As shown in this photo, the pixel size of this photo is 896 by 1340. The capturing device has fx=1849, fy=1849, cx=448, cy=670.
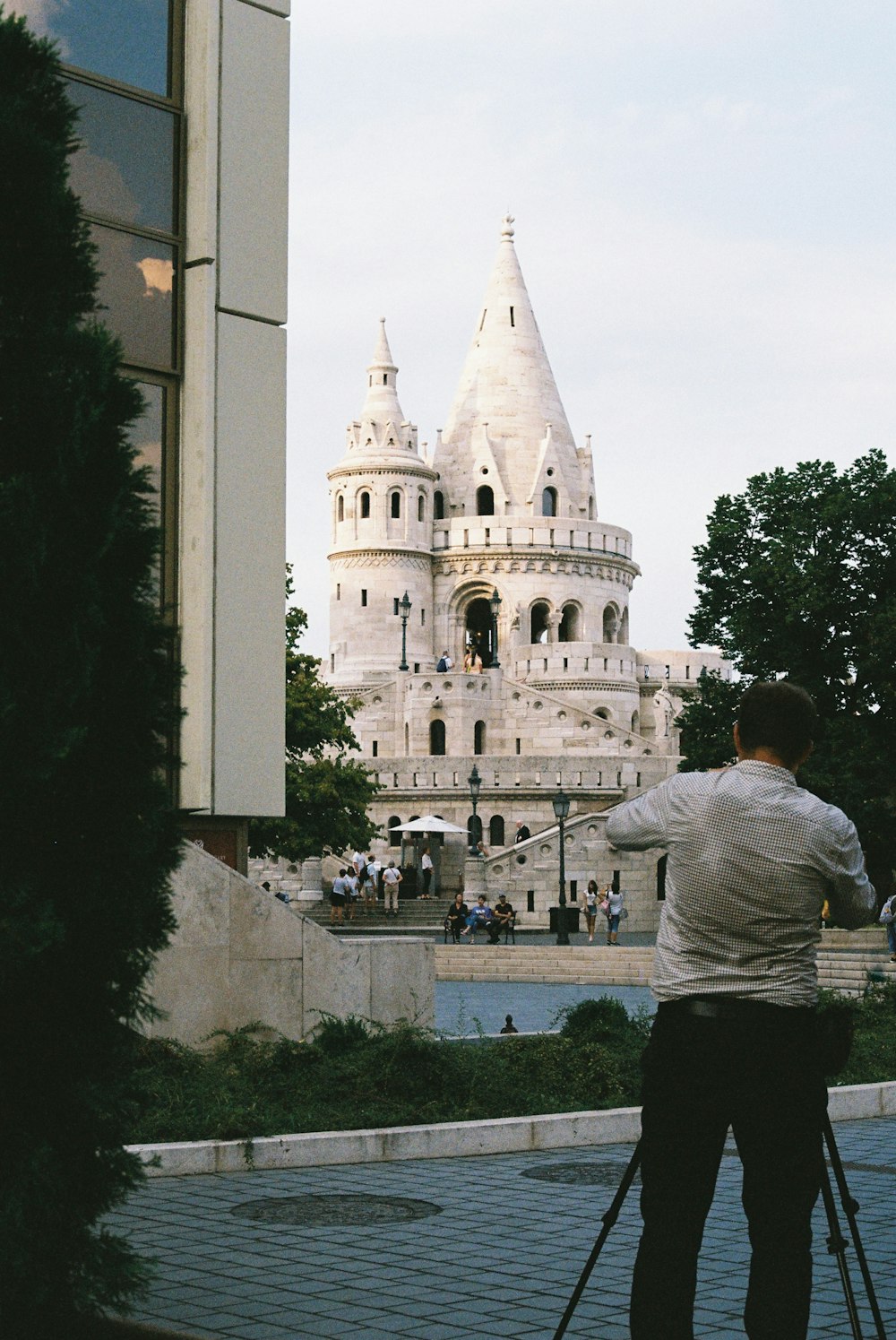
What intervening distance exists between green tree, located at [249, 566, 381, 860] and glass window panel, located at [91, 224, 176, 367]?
27579mm

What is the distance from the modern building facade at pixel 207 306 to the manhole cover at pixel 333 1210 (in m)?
3.84

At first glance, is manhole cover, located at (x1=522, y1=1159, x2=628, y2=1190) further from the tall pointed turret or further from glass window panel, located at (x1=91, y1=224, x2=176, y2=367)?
the tall pointed turret

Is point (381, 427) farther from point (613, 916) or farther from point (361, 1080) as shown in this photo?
point (361, 1080)

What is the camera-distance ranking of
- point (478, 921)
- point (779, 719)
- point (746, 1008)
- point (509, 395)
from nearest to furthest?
1. point (746, 1008)
2. point (779, 719)
3. point (478, 921)
4. point (509, 395)

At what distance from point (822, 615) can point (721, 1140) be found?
35993 mm

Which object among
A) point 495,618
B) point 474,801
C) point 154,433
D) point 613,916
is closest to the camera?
point 154,433

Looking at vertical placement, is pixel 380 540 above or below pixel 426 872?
above

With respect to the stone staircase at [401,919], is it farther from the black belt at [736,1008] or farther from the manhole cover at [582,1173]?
the black belt at [736,1008]

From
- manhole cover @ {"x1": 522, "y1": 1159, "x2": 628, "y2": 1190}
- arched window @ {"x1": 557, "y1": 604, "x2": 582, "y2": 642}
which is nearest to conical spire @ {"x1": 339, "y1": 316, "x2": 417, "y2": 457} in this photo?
arched window @ {"x1": 557, "y1": 604, "x2": 582, "y2": 642}

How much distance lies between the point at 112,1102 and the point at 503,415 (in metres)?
84.2

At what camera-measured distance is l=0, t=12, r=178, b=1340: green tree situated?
4715 millimetres

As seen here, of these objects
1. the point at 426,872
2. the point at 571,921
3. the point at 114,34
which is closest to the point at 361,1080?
the point at 114,34

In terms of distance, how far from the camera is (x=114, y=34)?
1129 cm

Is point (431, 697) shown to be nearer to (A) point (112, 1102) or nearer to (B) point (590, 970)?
(B) point (590, 970)
